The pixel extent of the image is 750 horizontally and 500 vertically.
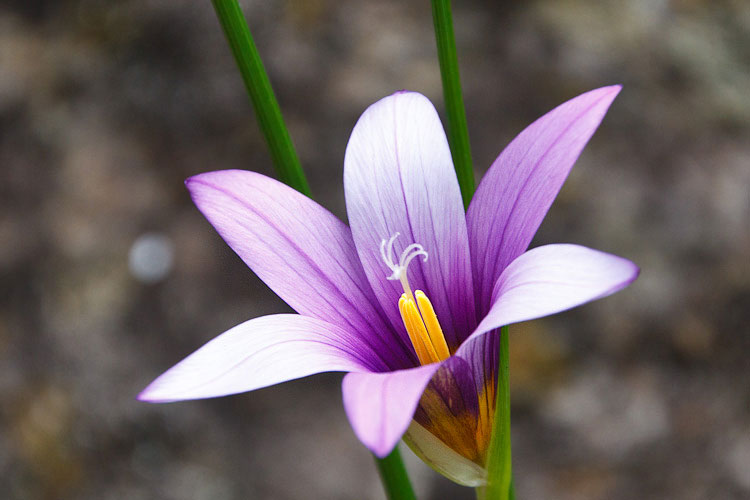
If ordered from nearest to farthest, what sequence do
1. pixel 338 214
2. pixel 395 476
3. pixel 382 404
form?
1. pixel 382 404
2. pixel 395 476
3. pixel 338 214

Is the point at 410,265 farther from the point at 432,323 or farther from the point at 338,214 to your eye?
the point at 338,214

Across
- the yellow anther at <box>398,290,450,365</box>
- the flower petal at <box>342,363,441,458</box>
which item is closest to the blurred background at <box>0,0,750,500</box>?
the yellow anther at <box>398,290,450,365</box>

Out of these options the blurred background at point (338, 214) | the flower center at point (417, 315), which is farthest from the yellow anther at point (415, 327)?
the blurred background at point (338, 214)

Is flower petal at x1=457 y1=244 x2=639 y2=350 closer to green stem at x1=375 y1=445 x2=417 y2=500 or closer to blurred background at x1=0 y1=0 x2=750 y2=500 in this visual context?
green stem at x1=375 y1=445 x2=417 y2=500

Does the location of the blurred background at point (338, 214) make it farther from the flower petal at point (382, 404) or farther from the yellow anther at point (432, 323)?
the flower petal at point (382, 404)

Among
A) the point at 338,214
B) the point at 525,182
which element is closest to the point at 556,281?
the point at 525,182

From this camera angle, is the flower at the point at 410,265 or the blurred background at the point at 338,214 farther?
the blurred background at the point at 338,214

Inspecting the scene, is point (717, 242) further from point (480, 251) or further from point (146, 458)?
point (146, 458)
